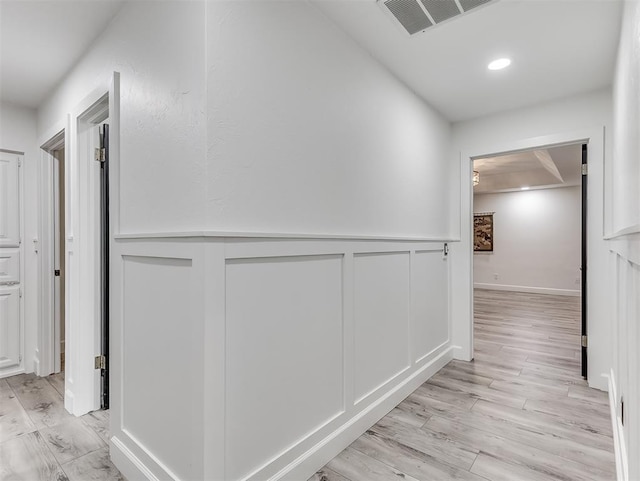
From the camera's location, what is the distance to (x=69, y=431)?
2.12 metres

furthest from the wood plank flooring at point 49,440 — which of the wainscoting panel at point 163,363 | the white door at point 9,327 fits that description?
the white door at point 9,327

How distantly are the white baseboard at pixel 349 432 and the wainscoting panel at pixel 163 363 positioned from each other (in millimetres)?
460

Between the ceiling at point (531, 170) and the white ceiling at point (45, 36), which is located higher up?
the ceiling at point (531, 170)

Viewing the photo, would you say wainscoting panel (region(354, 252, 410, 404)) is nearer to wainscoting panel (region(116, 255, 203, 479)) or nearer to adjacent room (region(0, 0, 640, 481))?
adjacent room (region(0, 0, 640, 481))

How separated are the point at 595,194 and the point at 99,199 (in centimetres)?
372

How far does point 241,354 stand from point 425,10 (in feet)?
6.37

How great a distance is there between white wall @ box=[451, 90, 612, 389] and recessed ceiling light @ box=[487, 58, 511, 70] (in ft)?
2.88

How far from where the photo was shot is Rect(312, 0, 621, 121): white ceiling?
184 cm

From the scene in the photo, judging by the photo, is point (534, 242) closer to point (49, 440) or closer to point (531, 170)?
point (531, 170)

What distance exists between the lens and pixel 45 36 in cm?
201

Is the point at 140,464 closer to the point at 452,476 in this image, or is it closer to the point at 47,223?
the point at 452,476

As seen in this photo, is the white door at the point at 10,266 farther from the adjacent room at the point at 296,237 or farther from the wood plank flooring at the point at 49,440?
the wood plank flooring at the point at 49,440

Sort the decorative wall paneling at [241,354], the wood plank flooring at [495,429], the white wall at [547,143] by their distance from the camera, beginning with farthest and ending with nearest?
the white wall at [547,143] < the wood plank flooring at [495,429] < the decorative wall paneling at [241,354]

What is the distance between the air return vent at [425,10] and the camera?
1754mm
